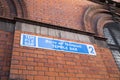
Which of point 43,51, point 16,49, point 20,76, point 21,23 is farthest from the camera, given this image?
point 21,23

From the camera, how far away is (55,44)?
3.31m

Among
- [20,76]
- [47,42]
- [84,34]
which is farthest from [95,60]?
[20,76]

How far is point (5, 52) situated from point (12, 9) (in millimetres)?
1223

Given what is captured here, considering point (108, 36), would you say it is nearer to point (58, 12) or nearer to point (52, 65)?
point (58, 12)

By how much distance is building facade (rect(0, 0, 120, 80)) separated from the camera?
110 inches

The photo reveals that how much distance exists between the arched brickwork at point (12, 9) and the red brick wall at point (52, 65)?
2.09 ft

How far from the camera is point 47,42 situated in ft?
10.6

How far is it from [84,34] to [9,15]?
189 cm

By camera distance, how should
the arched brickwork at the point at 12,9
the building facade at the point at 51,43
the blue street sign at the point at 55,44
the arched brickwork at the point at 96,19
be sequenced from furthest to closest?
the arched brickwork at the point at 96,19 < the arched brickwork at the point at 12,9 < the blue street sign at the point at 55,44 < the building facade at the point at 51,43

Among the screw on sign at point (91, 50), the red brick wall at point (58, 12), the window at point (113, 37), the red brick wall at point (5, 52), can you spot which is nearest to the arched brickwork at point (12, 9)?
the red brick wall at point (58, 12)

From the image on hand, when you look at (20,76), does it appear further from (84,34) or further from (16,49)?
(84,34)

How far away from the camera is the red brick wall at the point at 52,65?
8.83ft

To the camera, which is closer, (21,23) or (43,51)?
(43,51)

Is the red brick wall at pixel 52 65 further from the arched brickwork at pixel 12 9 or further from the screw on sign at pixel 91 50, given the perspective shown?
the arched brickwork at pixel 12 9
